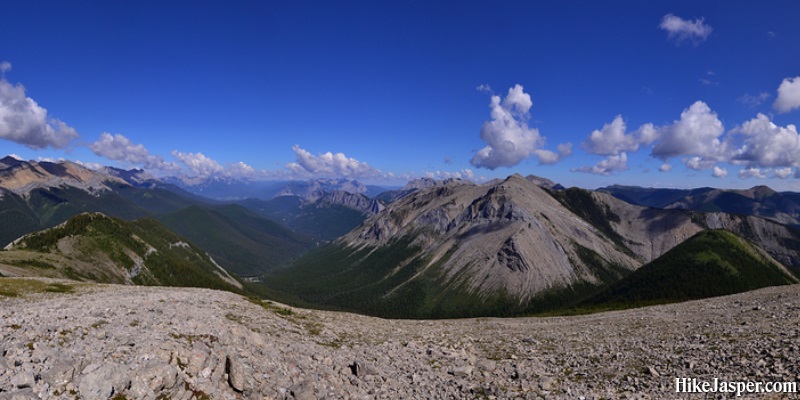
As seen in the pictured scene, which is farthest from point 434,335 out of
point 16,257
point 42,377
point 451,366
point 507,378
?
point 16,257

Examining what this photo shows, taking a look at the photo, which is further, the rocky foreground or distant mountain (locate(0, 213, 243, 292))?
distant mountain (locate(0, 213, 243, 292))

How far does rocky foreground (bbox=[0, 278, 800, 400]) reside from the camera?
18922 millimetres

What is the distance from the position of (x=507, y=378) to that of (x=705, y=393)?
11.6 metres

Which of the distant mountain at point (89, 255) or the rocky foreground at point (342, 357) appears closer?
the rocky foreground at point (342, 357)

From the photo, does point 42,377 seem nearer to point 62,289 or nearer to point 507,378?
point 507,378

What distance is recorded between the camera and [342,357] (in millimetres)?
30484

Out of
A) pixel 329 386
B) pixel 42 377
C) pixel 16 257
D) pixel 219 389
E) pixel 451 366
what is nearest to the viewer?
pixel 42 377

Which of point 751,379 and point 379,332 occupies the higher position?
point 751,379

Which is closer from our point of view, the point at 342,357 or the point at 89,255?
the point at 342,357

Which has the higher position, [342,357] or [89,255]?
[342,357]

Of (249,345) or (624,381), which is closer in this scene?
(624,381)

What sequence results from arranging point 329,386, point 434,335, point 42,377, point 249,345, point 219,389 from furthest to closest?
point 434,335, point 249,345, point 329,386, point 219,389, point 42,377

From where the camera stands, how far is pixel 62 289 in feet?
180

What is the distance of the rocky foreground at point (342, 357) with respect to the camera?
1892cm
